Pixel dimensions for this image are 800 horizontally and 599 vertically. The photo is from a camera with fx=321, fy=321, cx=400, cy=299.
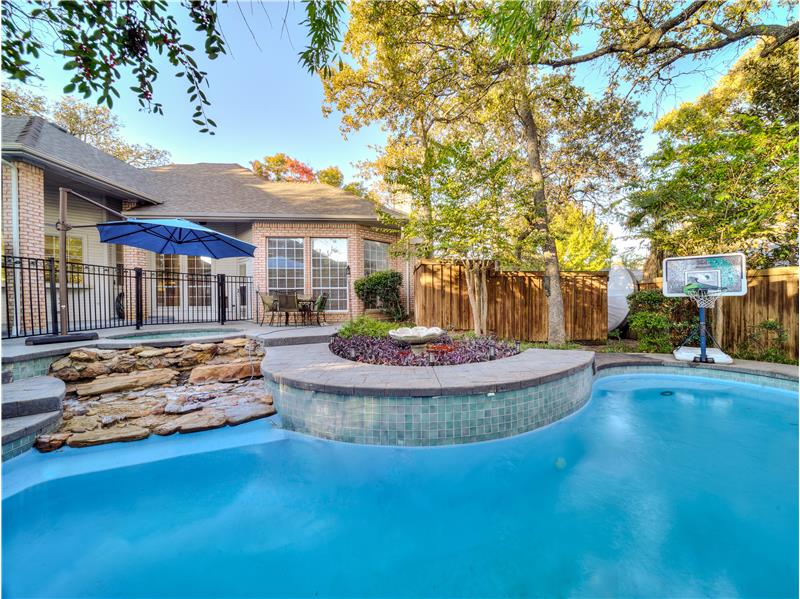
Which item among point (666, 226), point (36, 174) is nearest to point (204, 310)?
point (36, 174)

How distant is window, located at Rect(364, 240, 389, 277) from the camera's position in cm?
1023

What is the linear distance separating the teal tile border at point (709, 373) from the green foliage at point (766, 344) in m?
1.16

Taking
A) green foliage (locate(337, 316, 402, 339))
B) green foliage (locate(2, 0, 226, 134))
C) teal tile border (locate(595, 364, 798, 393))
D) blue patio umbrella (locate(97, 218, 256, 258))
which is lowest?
teal tile border (locate(595, 364, 798, 393))

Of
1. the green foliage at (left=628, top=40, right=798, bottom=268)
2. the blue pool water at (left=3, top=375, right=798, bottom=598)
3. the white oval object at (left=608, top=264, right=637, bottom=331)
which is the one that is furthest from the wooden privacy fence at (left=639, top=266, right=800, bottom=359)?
the blue pool water at (left=3, top=375, right=798, bottom=598)

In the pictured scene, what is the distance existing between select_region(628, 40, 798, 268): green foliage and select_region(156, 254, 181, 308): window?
41.4 ft

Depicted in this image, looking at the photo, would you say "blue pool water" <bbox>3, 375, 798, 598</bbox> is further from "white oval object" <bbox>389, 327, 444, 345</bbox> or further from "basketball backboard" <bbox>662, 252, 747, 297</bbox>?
"basketball backboard" <bbox>662, 252, 747, 297</bbox>

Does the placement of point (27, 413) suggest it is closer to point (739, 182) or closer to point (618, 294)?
point (739, 182)

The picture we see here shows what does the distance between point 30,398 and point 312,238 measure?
7029 mm

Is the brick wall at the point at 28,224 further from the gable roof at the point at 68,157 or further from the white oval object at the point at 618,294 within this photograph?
the white oval object at the point at 618,294

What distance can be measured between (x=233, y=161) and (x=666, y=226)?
14.6 metres

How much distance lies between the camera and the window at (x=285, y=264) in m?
9.50

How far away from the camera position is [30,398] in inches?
131

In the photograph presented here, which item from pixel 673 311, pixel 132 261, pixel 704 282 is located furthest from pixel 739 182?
pixel 132 261

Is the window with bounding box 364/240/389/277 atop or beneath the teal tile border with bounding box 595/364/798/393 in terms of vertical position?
atop
